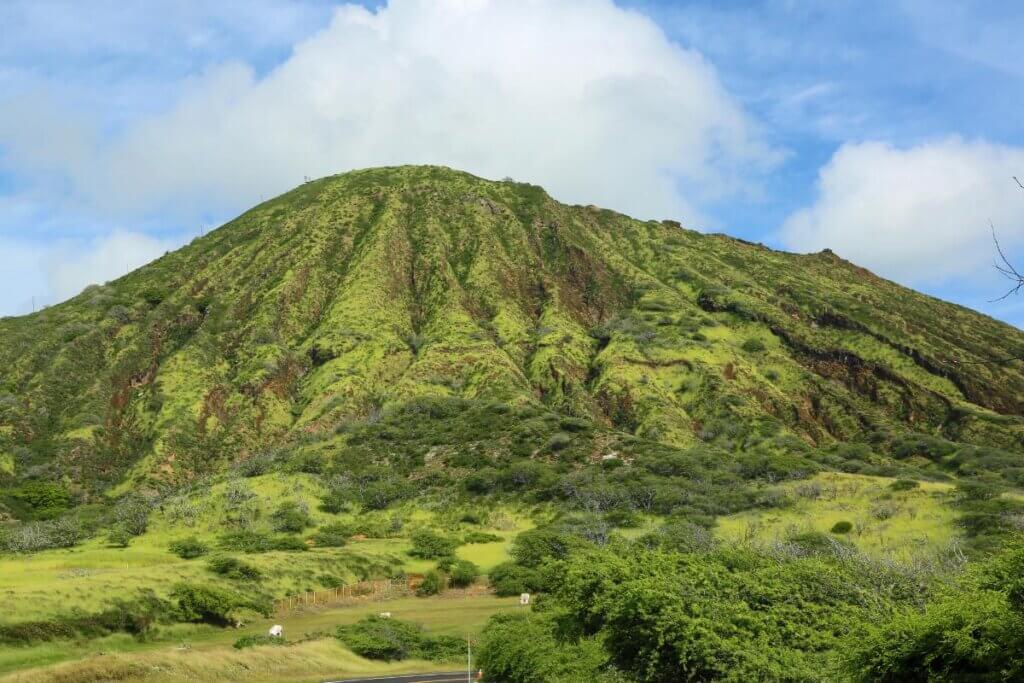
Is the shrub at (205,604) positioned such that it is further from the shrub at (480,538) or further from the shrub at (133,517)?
the shrub at (133,517)

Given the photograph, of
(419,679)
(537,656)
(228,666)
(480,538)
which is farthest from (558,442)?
(537,656)

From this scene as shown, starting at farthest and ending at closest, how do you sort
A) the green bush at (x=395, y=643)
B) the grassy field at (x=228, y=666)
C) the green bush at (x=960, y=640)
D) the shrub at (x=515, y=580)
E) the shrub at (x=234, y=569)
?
the shrub at (x=515, y=580), the shrub at (x=234, y=569), the green bush at (x=395, y=643), the grassy field at (x=228, y=666), the green bush at (x=960, y=640)

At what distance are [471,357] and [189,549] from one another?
68110mm

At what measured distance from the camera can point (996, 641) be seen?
53.3ft

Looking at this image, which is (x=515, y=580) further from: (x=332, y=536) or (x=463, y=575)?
(x=332, y=536)

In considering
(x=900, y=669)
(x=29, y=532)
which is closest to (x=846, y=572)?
(x=900, y=669)

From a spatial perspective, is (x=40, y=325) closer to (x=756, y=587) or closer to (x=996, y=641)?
(x=756, y=587)

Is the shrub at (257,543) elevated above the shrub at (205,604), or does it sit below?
above

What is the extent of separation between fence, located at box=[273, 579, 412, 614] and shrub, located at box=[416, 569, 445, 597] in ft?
5.11

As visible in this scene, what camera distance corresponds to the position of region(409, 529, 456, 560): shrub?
251 feet

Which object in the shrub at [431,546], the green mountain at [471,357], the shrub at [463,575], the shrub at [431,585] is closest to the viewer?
the shrub at [431,585]

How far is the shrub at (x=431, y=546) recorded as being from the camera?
251ft

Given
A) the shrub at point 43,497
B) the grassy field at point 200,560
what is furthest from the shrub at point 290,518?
the shrub at point 43,497

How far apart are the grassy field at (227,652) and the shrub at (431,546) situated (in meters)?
11.3
